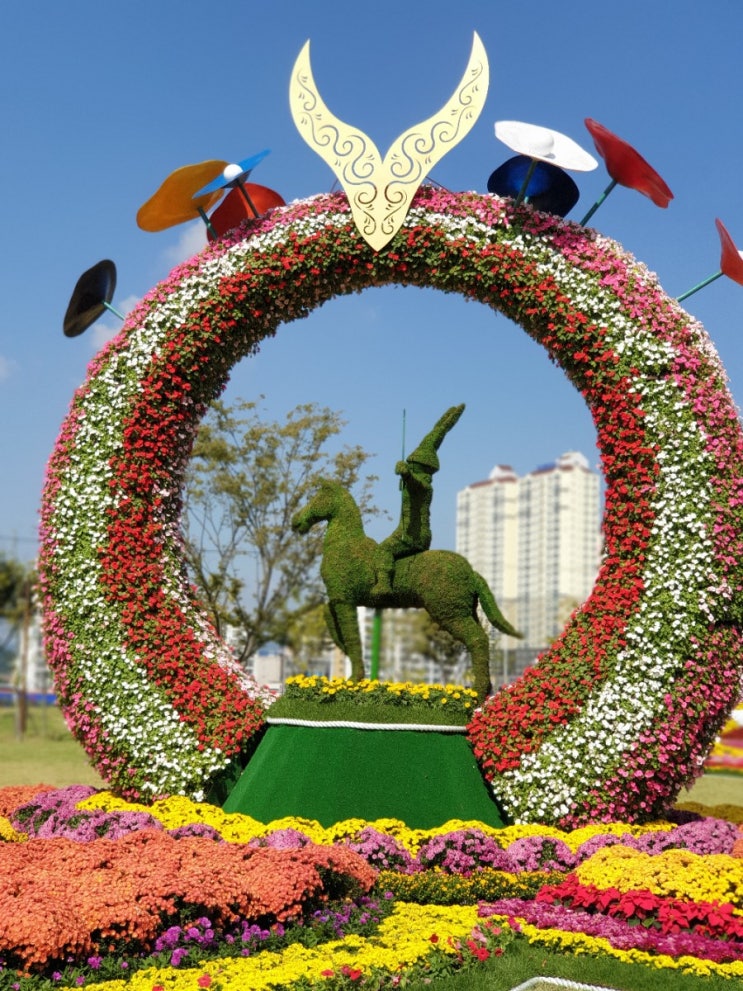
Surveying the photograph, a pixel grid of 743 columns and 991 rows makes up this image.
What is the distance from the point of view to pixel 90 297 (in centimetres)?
991

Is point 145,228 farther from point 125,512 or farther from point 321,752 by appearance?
point 321,752

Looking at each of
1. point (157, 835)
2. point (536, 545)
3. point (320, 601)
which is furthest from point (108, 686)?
point (536, 545)

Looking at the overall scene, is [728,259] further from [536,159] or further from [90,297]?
[90,297]

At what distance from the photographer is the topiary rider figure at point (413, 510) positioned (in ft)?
28.4

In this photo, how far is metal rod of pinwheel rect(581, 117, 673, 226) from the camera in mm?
8680

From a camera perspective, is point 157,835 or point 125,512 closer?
point 157,835

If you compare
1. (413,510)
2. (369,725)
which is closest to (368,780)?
(369,725)

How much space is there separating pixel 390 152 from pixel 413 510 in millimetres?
3004

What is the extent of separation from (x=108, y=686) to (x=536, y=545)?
79675mm

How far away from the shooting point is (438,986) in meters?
4.61

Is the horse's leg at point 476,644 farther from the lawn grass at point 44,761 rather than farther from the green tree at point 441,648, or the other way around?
the green tree at point 441,648

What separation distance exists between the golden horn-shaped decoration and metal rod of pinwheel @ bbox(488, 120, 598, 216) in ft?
1.42

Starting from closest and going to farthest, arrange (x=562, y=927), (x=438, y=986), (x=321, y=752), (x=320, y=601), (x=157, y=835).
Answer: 1. (x=438, y=986)
2. (x=562, y=927)
3. (x=157, y=835)
4. (x=321, y=752)
5. (x=320, y=601)

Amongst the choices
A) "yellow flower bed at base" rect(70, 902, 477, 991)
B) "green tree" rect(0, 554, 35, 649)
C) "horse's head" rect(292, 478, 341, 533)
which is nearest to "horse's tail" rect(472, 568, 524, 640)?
"horse's head" rect(292, 478, 341, 533)
